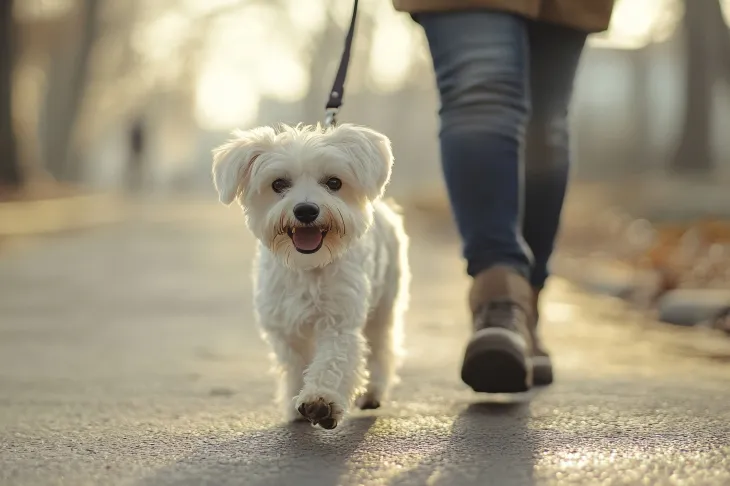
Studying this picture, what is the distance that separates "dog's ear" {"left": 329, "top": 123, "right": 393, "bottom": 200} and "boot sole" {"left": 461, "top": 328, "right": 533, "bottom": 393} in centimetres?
59

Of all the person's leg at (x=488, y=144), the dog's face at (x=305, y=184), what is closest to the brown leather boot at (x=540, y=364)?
the person's leg at (x=488, y=144)

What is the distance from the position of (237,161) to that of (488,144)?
0.88 meters

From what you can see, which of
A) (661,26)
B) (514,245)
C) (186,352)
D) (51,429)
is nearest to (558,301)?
(186,352)

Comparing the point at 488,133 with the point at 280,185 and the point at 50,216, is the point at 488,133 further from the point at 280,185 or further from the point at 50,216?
the point at 50,216

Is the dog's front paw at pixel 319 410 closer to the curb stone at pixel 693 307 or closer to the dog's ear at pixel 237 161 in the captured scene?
the dog's ear at pixel 237 161

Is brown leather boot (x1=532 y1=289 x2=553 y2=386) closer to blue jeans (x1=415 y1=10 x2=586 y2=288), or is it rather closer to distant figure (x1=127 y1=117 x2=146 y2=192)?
blue jeans (x1=415 y1=10 x2=586 y2=288)

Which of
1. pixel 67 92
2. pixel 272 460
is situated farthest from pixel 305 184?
pixel 67 92

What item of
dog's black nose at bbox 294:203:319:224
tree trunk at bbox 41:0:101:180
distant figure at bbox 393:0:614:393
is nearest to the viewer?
dog's black nose at bbox 294:203:319:224

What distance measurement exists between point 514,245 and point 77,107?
3376cm

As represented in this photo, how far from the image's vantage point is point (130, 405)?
3600mm

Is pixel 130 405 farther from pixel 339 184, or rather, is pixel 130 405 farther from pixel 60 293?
pixel 60 293

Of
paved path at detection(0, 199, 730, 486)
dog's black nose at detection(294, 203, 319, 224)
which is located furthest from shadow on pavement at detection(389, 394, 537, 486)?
dog's black nose at detection(294, 203, 319, 224)

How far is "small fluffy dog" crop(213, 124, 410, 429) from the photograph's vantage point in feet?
10.6

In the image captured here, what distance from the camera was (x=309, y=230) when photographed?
3258mm
